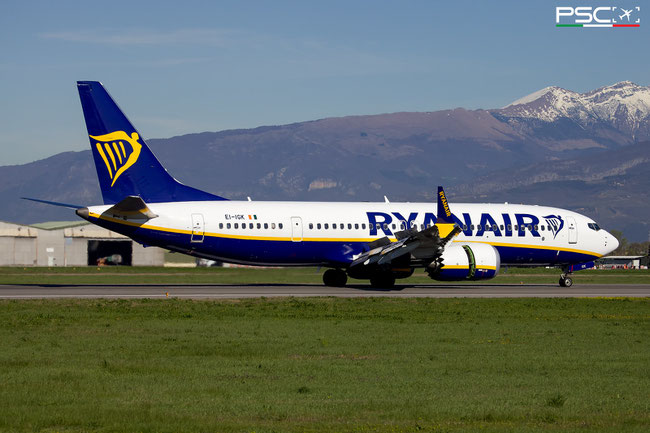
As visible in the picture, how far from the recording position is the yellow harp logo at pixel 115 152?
4238 cm

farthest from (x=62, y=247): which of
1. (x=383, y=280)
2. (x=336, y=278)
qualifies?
(x=383, y=280)

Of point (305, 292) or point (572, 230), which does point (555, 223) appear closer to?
point (572, 230)

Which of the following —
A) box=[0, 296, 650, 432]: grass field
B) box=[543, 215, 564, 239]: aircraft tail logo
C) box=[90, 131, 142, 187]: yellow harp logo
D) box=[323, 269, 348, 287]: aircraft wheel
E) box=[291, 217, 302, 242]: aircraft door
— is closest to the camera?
box=[0, 296, 650, 432]: grass field

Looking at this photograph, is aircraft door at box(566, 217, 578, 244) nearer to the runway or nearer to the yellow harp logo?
the runway

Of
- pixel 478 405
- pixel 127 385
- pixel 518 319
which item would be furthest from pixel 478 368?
pixel 518 319

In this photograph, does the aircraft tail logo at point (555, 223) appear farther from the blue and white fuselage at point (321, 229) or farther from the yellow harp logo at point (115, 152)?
the yellow harp logo at point (115, 152)

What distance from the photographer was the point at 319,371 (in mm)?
18375

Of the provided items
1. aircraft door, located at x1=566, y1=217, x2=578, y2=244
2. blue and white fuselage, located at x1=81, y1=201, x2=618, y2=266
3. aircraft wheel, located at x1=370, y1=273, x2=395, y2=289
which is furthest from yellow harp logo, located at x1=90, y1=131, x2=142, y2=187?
aircraft door, located at x1=566, y1=217, x2=578, y2=244

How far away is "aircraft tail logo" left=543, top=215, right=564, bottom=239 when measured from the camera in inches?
1999

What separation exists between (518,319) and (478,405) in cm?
1550

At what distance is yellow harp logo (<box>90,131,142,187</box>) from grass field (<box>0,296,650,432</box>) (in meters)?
12.0

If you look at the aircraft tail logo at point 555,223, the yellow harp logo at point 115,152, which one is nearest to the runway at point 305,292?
the aircraft tail logo at point 555,223

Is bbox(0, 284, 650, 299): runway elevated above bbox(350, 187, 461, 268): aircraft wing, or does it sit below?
below

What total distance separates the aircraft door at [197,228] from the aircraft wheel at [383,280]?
860cm
